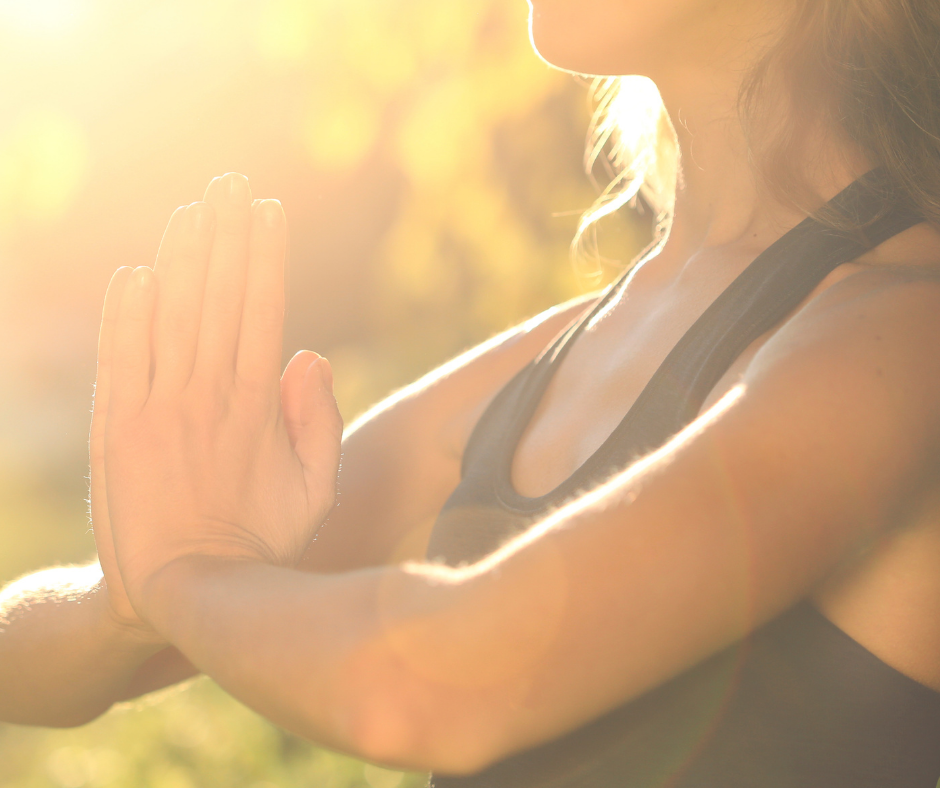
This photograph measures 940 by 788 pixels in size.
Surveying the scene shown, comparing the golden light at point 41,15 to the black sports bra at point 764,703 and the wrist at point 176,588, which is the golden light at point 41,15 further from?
the black sports bra at point 764,703

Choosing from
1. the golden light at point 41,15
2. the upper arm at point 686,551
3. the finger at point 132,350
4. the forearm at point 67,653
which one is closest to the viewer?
the upper arm at point 686,551

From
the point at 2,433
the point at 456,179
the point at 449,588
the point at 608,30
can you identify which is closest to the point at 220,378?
the point at 449,588

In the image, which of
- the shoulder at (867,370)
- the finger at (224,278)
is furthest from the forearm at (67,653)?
the shoulder at (867,370)

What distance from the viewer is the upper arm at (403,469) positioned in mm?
1438

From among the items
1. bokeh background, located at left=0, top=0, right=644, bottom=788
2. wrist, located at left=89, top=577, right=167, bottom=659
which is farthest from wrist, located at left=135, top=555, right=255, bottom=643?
bokeh background, located at left=0, top=0, right=644, bottom=788

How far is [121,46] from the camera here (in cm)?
288

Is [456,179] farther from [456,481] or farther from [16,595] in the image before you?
[16,595]

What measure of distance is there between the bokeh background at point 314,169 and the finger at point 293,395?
0.72 metres

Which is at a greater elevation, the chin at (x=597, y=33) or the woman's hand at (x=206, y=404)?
the chin at (x=597, y=33)

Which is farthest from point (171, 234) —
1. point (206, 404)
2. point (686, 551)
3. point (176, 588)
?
point (686, 551)

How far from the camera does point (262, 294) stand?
3.28 ft

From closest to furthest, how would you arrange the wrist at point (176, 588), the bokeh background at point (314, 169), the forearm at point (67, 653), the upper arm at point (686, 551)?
1. the upper arm at point (686, 551)
2. the wrist at point (176, 588)
3. the forearm at point (67, 653)
4. the bokeh background at point (314, 169)

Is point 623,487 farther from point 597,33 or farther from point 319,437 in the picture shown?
point 597,33

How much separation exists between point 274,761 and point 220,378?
1.57 m
